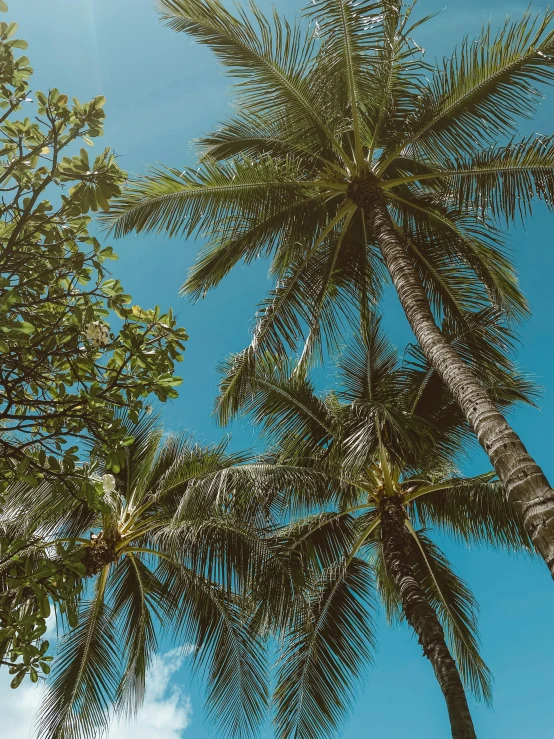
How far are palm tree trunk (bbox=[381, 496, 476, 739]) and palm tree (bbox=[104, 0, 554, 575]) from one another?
111 inches

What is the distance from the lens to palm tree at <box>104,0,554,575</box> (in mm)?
7328

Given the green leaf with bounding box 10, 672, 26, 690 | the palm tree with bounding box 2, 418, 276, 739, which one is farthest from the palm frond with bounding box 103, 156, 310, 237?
the green leaf with bounding box 10, 672, 26, 690

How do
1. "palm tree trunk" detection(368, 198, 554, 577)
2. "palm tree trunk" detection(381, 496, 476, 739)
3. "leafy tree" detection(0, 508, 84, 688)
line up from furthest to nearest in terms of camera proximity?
1. "palm tree trunk" detection(381, 496, 476, 739)
2. "palm tree trunk" detection(368, 198, 554, 577)
3. "leafy tree" detection(0, 508, 84, 688)

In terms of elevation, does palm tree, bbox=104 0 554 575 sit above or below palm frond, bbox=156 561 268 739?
above

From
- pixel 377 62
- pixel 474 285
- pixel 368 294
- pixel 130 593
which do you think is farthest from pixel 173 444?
pixel 377 62

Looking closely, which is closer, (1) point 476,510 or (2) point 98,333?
(2) point 98,333

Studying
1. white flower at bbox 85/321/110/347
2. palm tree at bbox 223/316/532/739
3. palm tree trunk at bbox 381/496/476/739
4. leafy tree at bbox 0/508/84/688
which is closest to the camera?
leafy tree at bbox 0/508/84/688

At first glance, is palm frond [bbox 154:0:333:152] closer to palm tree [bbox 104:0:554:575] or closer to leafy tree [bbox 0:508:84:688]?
palm tree [bbox 104:0:554:575]

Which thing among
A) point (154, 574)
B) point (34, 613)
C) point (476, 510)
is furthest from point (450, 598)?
point (34, 613)

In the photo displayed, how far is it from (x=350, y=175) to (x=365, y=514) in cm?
508

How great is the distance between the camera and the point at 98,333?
2.85m

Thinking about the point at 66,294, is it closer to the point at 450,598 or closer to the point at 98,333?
the point at 98,333

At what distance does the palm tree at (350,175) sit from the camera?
289 inches

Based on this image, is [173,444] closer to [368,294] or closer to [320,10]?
[368,294]
